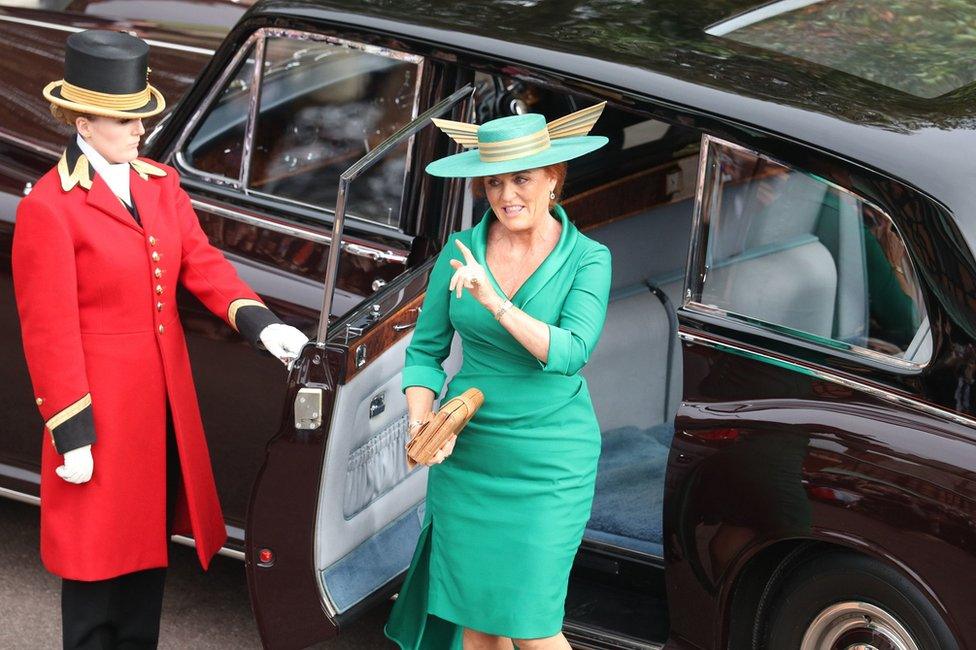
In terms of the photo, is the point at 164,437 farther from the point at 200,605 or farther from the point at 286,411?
the point at 200,605

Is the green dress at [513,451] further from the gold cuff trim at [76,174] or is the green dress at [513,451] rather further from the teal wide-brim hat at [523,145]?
the gold cuff trim at [76,174]

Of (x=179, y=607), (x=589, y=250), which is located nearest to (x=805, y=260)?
(x=589, y=250)

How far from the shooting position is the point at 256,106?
4.60 meters

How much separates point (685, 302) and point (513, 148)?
0.77 metres

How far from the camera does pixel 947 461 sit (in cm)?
323

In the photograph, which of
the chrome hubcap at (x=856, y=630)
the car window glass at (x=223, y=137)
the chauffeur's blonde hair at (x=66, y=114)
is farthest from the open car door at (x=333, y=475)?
the chrome hubcap at (x=856, y=630)

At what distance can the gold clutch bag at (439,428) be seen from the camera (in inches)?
129

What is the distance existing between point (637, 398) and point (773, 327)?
1.42m

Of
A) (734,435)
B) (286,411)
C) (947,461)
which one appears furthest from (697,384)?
(286,411)

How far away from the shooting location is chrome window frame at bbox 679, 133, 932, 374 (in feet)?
11.2

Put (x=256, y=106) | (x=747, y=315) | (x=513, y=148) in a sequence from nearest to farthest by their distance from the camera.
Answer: (x=513, y=148)
(x=747, y=315)
(x=256, y=106)

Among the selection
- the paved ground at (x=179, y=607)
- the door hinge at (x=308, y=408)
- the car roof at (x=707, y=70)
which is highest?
the car roof at (x=707, y=70)

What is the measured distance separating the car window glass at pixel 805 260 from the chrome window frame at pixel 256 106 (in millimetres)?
1016

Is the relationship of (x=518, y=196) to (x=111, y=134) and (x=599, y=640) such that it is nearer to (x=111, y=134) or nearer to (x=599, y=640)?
(x=111, y=134)
